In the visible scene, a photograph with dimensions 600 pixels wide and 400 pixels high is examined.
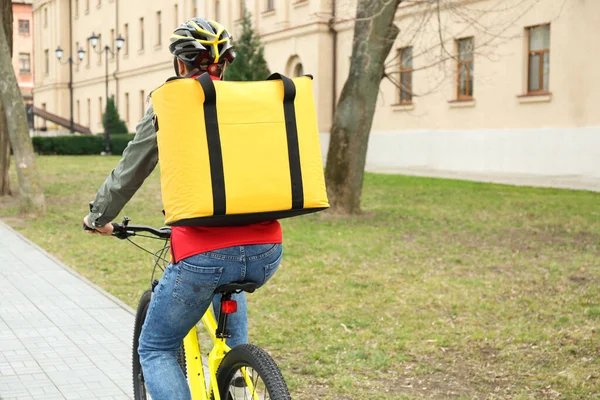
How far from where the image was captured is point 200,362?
3531mm

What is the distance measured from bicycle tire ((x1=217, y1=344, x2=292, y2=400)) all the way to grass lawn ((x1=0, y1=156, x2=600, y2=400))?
1913mm

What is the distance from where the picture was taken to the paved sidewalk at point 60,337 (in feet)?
17.2

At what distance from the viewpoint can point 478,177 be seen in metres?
24.4

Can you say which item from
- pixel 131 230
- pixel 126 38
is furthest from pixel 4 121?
pixel 126 38

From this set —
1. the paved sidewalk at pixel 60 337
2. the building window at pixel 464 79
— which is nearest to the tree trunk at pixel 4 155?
the paved sidewalk at pixel 60 337

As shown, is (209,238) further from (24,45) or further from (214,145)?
(24,45)

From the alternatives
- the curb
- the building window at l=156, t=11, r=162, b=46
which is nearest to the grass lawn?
the curb

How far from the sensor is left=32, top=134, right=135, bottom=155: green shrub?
3856cm

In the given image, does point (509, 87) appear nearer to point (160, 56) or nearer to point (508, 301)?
point (508, 301)

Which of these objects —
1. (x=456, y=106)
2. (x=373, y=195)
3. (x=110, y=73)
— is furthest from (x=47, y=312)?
(x=110, y=73)

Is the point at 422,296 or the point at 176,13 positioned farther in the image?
the point at 176,13

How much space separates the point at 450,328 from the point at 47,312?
10.9ft

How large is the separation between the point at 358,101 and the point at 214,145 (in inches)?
446

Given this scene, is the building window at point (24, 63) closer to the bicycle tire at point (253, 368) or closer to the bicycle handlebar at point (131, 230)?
the bicycle handlebar at point (131, 230)
